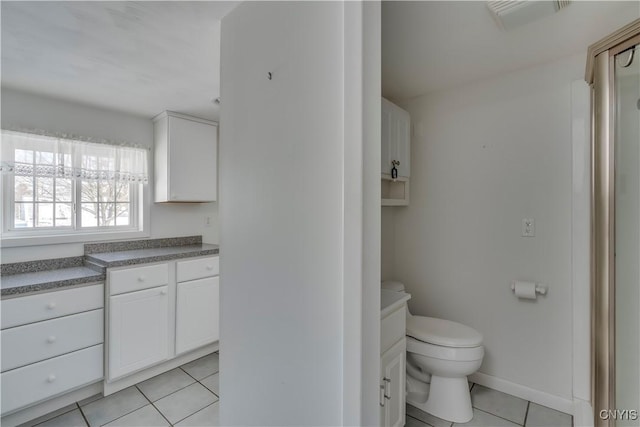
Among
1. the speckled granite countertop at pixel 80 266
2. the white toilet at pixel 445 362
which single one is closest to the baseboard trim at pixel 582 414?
the white toilet at pixel 445 362

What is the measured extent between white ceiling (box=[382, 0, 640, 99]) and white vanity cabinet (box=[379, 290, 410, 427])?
1.37 m

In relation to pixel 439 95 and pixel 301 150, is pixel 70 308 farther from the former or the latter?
pixel 439 95

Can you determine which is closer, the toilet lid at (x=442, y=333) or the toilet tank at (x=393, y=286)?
the toilet lid at (x=442, y=333)

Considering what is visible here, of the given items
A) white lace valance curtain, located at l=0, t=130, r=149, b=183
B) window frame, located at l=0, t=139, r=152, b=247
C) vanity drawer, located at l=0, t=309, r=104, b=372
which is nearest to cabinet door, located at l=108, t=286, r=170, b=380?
vanity drawer, located at l=0, t=309, r=104, b=372

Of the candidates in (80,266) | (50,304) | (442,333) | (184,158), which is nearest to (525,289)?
(442,333)

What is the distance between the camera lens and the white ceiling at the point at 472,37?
4.53ft

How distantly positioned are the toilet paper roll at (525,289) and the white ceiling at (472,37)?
1402mm

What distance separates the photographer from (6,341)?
65.9 inches

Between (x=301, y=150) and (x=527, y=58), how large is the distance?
1700mm

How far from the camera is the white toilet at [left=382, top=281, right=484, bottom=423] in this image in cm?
169

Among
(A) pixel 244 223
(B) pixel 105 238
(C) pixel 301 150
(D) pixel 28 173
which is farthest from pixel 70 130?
(C) pixel 301 150

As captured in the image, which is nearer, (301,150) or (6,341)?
(301,150)

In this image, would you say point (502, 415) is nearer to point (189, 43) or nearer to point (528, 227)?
point (528, 227)

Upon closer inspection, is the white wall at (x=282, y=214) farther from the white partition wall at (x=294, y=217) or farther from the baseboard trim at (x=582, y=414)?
the baseboard trim at (x=582, y=414)
